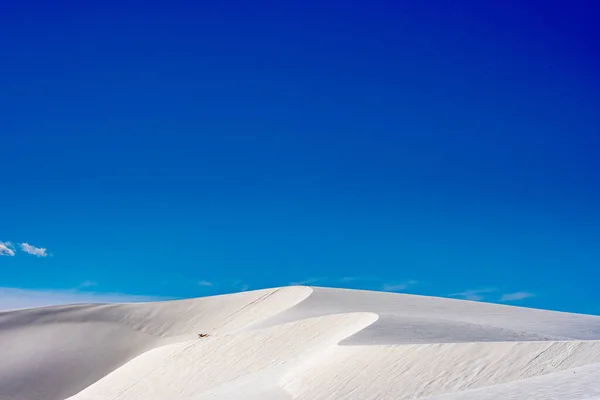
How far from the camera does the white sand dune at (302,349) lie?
1383 centimetres

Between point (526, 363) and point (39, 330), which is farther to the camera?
point (39, 330)

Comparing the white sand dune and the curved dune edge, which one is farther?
the curved dune edge

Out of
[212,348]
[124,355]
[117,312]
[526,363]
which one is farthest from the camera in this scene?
[117,312]

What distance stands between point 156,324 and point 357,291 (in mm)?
11876

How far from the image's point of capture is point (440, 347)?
15594mm

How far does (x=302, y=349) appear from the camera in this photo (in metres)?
21.8

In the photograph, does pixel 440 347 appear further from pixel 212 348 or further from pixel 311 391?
pixel 212 348

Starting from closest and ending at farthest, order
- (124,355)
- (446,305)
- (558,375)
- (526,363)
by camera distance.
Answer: (558,375), (526,363), (446,305), (124,355)

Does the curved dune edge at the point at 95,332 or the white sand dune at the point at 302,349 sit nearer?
the white sand dune at the point at 302,349

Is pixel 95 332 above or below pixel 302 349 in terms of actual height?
above

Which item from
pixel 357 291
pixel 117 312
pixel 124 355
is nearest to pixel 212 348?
pixel 124 355

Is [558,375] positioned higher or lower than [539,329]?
lower

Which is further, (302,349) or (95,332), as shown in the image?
(95,332)

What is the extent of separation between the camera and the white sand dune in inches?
544
